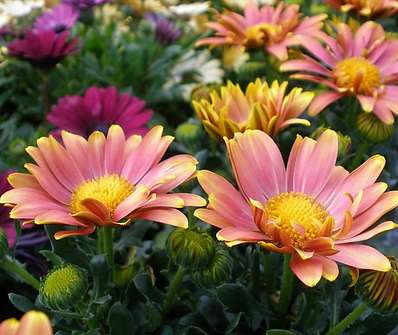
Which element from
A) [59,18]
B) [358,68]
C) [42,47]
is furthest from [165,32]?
[358,68]

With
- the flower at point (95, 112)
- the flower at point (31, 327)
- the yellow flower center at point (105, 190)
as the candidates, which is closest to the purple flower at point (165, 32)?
the flower at point (95, 112)

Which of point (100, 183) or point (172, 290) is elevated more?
point (100, 183)

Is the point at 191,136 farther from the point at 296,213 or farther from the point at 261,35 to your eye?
the point at 296,213

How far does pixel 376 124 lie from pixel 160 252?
0.36 metres

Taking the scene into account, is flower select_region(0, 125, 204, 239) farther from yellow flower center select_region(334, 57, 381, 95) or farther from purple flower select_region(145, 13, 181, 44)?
purple flower select_region(145, 13, 181, 44)

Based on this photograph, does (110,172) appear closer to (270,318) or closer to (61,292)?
(61,292)

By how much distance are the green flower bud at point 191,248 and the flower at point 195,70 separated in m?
0.92

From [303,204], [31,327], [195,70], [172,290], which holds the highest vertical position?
[31,327]

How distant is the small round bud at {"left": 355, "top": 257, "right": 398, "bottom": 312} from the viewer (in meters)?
0.69

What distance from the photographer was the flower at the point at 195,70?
5.46 ft

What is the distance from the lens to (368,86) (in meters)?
0.99

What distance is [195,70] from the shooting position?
66.0 inches

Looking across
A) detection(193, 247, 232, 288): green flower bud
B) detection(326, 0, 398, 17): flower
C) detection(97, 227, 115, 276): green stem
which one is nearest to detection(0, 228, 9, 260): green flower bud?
detection(97, 227, 115, 276): green stem

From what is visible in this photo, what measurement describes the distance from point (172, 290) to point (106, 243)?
0.12 meters
